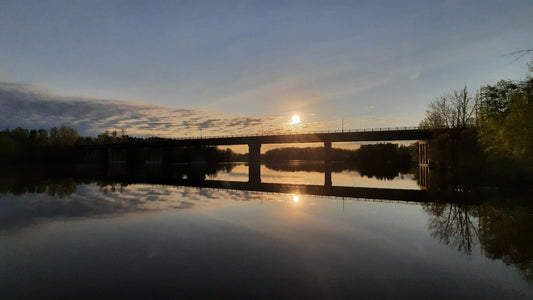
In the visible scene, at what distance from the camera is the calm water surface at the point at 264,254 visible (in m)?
8.20

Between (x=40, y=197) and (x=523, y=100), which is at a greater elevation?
(x=523, y=100)

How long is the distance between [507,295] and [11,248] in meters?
17.6

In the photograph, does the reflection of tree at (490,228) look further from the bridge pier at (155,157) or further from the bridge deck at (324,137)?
the bridge pier at (155,157)

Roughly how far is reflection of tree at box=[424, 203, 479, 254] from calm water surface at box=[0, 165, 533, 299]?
0.19ft

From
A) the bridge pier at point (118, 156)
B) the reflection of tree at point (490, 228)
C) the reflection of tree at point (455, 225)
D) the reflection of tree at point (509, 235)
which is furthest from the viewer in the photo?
the bridge pier at point (118, 156)

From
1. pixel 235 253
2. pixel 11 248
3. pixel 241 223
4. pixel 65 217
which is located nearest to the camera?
pixel 235 253

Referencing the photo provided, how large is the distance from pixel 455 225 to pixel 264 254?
1185 centimetres

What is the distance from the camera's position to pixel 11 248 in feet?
39.9

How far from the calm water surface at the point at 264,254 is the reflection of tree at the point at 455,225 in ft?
0.19

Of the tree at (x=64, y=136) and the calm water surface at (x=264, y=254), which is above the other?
the tree at (x=64, y=136)

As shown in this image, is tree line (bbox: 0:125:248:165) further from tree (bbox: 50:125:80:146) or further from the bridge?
the bridge

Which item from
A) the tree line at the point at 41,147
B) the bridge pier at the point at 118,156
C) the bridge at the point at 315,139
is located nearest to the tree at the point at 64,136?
the tree line at the point at 41,147

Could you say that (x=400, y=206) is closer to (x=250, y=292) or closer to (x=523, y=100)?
(x=250, y=292)

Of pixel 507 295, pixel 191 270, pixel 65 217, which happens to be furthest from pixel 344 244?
pixel 65 217
